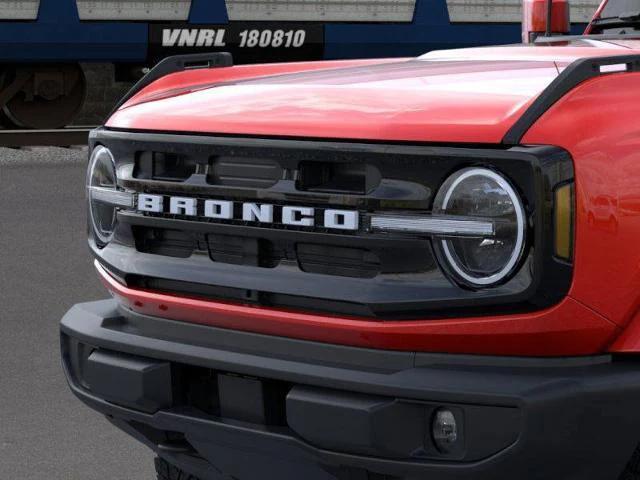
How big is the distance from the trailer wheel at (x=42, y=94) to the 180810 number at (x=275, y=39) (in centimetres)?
198

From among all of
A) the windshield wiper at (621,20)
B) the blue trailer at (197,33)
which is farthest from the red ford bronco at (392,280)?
the blue trailer at (197,33)

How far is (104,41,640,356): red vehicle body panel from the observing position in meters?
2.66

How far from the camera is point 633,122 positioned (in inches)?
108

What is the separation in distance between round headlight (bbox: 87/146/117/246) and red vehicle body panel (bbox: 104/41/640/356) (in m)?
0.29

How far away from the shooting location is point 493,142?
2.67 metres

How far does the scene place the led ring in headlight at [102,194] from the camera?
3393 mm

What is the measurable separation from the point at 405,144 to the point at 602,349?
55 cm

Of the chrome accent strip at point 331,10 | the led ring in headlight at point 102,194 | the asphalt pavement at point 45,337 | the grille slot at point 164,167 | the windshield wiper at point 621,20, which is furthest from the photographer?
the chrome accent strip at point 331,10

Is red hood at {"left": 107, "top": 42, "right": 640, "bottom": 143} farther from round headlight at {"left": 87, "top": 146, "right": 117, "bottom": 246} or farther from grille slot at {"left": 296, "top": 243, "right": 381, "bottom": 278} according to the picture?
grille slot at {"left": 296, "top": 243, "right": 381, "bottom": 278}

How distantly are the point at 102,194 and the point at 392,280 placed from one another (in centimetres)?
93

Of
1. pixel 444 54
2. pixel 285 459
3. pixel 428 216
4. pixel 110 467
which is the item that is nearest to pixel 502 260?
pixel 428 216

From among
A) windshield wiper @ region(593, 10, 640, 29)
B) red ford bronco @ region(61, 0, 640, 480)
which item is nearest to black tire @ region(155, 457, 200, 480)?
red ford bronco @ region(61, 0, 640, 480)

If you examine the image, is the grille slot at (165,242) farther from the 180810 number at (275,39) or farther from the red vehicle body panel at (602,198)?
the 180810 number at (275,39)

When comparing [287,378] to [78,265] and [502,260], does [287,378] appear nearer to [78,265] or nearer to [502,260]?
[502,260]
